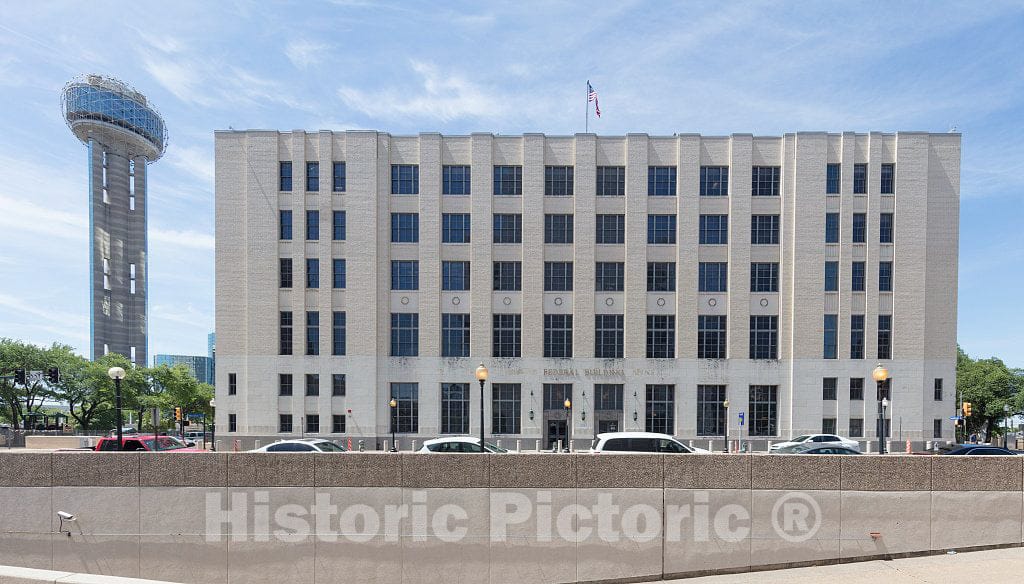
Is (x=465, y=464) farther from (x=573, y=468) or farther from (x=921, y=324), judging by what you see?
(x=921, y=324)

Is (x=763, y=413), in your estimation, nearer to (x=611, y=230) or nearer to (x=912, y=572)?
(x=611, y=230)

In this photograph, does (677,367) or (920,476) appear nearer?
(920,476)

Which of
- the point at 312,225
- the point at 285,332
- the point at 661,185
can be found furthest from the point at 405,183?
the point at 661,185

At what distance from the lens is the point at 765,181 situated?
3766cm

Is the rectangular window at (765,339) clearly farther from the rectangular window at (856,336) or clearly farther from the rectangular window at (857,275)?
the rectangular window at (857,275)

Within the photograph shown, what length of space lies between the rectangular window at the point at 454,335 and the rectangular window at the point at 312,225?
11.5 metres

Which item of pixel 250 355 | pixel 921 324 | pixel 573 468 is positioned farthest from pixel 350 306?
pixel 921 324

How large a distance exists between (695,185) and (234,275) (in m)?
35.4

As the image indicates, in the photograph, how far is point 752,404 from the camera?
36594 millimetres

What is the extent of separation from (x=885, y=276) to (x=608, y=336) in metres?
20.8

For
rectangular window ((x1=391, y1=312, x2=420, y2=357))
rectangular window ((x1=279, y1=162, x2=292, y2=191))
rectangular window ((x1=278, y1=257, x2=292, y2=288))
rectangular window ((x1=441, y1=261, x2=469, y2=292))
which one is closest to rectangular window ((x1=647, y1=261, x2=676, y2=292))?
rectangular window ((x1=441, y1=261, x2=469, y2=292))

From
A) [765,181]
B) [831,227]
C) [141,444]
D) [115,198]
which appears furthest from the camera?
[115,198]

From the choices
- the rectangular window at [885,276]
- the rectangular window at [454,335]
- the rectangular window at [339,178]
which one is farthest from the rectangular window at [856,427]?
the rectangular window at [339,178]

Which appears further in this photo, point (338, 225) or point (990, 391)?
point (990, 391)
